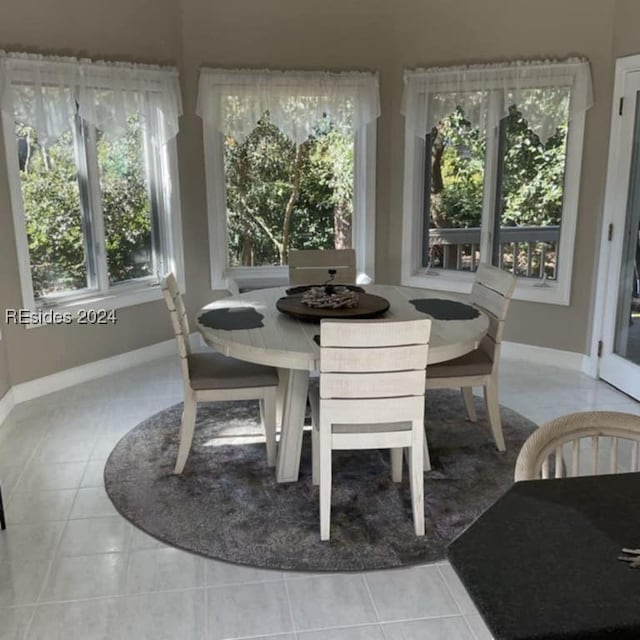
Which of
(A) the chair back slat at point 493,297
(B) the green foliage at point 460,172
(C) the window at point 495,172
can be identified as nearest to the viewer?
(A) the chair back slat at point 493,297

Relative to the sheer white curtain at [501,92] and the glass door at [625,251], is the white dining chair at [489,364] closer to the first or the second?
the glass door at [625,251]

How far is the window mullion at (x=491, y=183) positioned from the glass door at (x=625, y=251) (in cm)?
83

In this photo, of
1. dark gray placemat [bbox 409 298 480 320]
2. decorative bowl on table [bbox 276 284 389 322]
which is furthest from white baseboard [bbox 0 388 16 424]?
dark gray placemat [bbox 409 298 480 320]

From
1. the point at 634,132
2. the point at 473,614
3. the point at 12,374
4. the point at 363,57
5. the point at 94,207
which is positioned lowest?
the point at 473,614

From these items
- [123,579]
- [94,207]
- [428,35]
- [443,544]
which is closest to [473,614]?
[443,544]

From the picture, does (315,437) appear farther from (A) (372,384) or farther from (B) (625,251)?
(B) (625,251)

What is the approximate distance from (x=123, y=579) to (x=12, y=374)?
2123mm

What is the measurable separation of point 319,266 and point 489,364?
4.65ft

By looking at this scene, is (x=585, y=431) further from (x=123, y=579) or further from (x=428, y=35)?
(x=428, y=35)

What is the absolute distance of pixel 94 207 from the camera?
172 inches

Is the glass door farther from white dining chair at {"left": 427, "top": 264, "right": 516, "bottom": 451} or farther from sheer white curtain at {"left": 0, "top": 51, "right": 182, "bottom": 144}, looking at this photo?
sheer white curtain at {"left": 0, "top": 51, "right": 182, "bottom": 144}

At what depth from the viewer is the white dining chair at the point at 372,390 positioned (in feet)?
7.68

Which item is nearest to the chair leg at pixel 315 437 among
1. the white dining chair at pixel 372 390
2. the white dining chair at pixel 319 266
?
the white dining chair at pixel 372 390

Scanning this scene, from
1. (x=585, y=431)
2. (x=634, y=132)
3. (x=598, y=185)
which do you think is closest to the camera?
(x=585, y=431)
